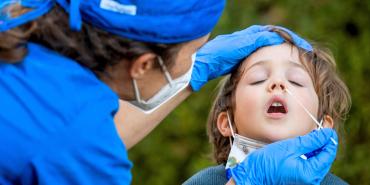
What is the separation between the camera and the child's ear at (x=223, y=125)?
325 centimetres

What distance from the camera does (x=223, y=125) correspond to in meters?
3.29

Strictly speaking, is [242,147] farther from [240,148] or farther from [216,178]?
[216,178]

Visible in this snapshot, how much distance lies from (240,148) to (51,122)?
1.06 meters

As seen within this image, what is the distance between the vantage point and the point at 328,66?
3309 millimetres

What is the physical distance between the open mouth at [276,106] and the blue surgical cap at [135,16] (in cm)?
74

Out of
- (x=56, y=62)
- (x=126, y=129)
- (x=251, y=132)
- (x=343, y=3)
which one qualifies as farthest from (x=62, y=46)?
(x=343, y=3)

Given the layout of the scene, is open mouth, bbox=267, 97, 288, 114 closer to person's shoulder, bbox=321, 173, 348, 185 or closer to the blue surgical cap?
person's shoulder, bbox=321, 173, 348, 185

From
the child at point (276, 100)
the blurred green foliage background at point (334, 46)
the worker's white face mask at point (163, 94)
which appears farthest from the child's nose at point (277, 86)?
the blurred green foliage background at point (334, 46)

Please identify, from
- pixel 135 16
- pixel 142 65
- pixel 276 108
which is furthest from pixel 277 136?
pixel 135 16

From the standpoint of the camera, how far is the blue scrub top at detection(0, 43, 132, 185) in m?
2.23

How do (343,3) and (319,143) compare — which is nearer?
(319,143)

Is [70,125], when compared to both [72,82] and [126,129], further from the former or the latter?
[126,129]

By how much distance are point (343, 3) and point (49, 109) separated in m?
3.35

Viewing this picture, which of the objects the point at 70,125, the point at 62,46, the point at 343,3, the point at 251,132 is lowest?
the point at 343,3
